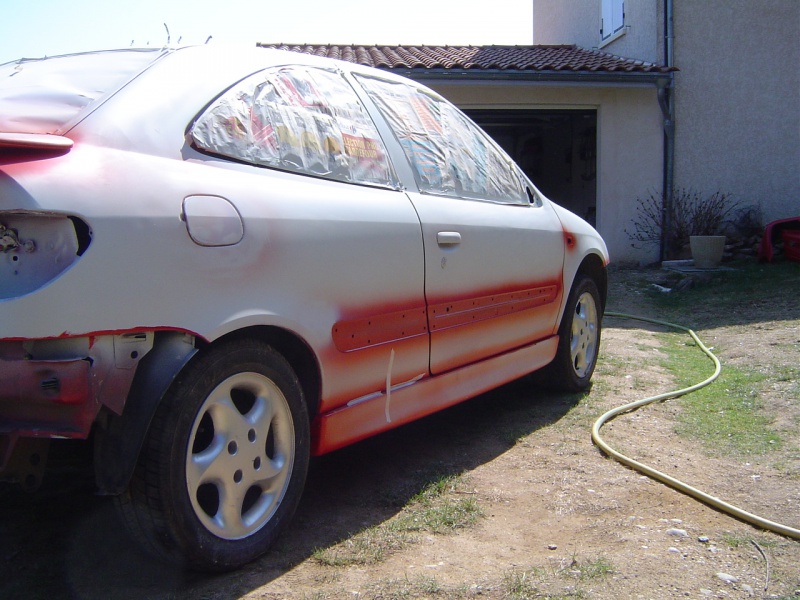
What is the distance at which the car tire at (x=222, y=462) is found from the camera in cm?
232

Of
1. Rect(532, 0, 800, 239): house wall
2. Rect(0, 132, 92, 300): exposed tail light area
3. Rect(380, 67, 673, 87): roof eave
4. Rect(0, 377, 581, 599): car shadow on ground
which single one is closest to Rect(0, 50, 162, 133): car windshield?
Rect(0, 132, 92, 300): exposed tail light area

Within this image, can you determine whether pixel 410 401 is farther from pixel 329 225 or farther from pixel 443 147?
pixel 443 147

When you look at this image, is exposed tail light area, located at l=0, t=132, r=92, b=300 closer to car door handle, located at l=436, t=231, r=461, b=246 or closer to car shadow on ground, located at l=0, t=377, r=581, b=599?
car shadow on ground, located at l=0, t=377, r=581, b=599

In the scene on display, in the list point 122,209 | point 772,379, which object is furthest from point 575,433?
point 122,209

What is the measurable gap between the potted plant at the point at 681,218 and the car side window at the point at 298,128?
416 inches

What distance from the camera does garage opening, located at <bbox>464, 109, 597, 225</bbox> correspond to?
18.1 metres

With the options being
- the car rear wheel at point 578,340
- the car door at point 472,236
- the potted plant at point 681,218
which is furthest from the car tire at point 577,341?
the potted plant at point 681,218

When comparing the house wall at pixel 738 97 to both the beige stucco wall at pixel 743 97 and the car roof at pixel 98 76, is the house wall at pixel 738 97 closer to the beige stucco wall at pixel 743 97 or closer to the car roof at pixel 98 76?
the beige stucco wall at pixel 743 97

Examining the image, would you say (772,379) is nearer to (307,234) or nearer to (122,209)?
(307,234)

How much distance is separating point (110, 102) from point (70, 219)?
0.53m

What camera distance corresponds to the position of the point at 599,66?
12.9 meters

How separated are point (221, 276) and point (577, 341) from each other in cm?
312

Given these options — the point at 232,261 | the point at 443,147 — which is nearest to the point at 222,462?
the point at 232,261

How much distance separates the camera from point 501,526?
10.2ft
